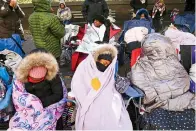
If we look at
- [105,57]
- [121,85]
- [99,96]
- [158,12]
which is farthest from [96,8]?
[99,96]

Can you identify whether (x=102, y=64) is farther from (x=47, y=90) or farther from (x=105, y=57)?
(x=47, y=90)

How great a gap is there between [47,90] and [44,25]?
1.79 m

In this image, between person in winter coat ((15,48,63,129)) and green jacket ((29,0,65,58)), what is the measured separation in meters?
1.60

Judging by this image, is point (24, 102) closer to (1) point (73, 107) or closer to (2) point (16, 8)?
(1) point (73, 107)

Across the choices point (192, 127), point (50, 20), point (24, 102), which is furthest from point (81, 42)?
point (192, 127)

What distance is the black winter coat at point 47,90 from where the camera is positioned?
3811 millimetres

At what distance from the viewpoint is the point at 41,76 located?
3777mm

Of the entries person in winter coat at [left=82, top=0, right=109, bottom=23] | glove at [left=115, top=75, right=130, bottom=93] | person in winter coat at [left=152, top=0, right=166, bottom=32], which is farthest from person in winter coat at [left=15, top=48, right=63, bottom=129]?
person in winter coat at [left=152, top=0, right=166, bottom=32]

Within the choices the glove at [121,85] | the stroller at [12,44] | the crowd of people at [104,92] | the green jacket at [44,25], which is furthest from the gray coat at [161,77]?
the stroller at [12,44]

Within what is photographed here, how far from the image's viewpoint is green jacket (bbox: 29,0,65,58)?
5.34 m

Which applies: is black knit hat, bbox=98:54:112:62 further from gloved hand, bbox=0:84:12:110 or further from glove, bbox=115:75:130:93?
gloved hand, bbox=0:84:12:110

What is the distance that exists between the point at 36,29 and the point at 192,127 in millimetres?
3103

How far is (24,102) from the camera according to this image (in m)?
3.69

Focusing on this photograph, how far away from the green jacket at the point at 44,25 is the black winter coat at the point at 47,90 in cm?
169
